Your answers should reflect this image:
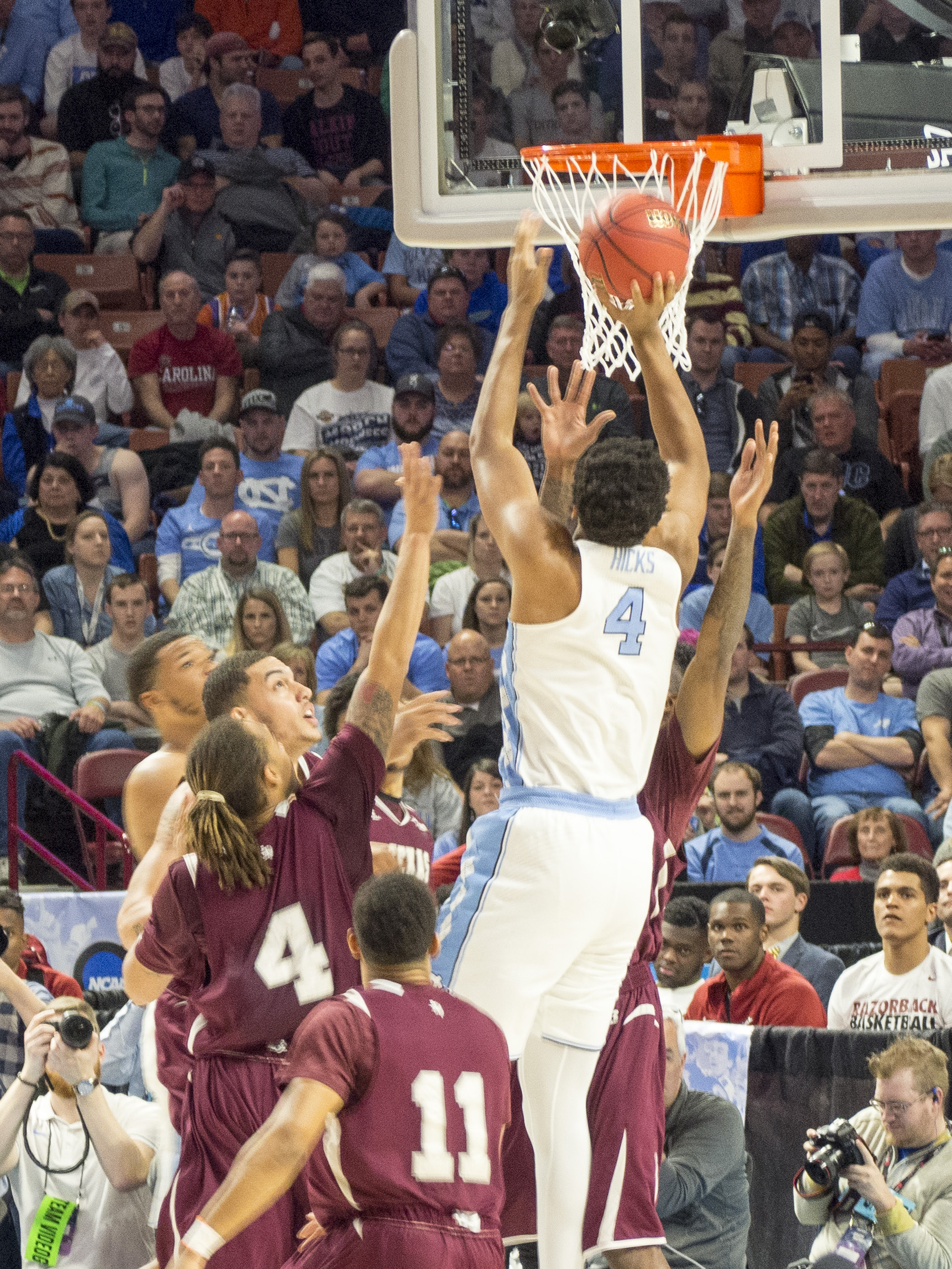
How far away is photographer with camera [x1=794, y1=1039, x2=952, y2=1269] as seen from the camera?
219 inches

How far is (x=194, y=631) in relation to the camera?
34.3 ft

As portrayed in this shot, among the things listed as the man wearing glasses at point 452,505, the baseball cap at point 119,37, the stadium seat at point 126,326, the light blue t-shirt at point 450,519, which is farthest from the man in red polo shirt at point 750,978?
the baseball cap at point 119,37

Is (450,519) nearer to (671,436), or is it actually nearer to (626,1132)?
(671,436)

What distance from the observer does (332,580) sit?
1077cm

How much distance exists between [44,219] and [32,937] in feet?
24.8

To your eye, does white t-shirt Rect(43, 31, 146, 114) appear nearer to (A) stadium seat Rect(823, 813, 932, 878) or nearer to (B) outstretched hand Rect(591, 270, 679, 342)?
(A) stadium seat Rect(823, 813, 932, 878)

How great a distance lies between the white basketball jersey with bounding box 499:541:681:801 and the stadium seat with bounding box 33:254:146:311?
951 cm

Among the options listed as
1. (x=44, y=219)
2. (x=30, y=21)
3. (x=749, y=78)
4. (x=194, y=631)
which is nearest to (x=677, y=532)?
(x=749, y=78)

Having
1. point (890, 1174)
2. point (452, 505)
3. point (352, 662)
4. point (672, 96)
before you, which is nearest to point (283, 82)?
point (452, 505)

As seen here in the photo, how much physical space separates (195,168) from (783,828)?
24.4ft

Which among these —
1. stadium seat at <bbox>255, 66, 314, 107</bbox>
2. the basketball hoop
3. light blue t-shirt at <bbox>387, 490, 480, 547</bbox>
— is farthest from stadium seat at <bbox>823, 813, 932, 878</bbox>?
stadium seat at <bbox>255, 66, 314, 107</bbox>

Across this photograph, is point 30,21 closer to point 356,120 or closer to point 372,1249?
point 356,120

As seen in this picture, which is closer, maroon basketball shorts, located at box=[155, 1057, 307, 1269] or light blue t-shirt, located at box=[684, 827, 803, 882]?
maroon basketball shorts, located at box=[155, 1057, 307, 1269]

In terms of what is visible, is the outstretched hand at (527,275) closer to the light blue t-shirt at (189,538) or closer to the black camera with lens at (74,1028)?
the black camera with lens at (74,1028)
